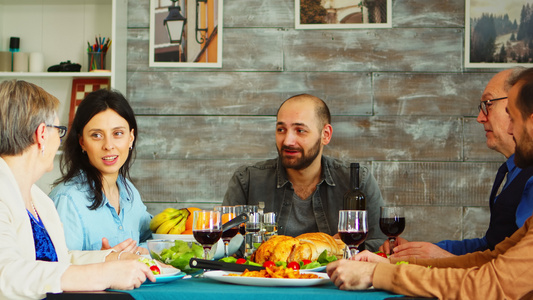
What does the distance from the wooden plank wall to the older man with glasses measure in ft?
3.07

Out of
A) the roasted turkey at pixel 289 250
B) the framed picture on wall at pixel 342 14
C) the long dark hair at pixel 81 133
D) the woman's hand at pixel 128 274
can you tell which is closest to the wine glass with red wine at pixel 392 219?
the roasted turkey at pixel 289 250

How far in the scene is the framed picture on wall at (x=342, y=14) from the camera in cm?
365

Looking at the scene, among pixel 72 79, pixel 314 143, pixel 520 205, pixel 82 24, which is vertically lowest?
pixel 520 205

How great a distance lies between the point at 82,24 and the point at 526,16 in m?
2.68

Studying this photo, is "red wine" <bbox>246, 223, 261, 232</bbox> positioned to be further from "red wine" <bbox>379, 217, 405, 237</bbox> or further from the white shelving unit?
the white shelving unit

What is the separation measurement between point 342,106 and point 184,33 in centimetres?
106

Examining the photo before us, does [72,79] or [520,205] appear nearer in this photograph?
[520,205]

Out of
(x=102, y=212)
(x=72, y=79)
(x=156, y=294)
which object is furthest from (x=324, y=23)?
(x=156, y=294)

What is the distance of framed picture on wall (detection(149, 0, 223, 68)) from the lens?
3.71 meters

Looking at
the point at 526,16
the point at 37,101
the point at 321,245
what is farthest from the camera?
the point at 526,16

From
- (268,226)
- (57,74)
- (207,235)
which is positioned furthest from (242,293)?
(57,74)

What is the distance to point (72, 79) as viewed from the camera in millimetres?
3781

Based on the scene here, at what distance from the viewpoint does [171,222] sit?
2.22 metres

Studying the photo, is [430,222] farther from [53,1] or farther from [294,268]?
[53,1]
